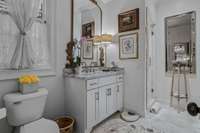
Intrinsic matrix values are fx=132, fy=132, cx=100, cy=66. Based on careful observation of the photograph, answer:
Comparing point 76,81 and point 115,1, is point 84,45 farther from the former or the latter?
point 115,1

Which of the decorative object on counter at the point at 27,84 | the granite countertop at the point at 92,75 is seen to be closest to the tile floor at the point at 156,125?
the granite countertop at the point at 92,75

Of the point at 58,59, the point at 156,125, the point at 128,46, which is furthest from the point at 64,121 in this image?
the point at 128,46

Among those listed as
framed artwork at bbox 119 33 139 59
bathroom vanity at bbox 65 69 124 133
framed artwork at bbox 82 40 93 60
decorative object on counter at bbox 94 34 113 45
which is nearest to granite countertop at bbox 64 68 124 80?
bathroom vanity at bbox 65 69 124 133

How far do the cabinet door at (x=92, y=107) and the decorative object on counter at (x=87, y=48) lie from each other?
88cm

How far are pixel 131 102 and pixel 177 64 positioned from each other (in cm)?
152

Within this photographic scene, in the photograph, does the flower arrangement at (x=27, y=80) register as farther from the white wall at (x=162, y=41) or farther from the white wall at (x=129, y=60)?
the white wall at (x=162, y=41)

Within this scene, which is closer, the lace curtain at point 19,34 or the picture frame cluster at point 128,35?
the lace curtain at point 19,34

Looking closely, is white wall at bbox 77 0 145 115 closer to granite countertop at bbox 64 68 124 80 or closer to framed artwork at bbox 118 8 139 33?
framed artwork at bbox 118 8 139 33

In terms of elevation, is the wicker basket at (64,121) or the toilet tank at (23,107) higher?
the toilet tank at (23,107)

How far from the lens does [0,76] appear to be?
5.01ft

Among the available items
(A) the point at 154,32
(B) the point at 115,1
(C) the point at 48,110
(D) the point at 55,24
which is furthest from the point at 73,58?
→ (A) the point at 154,32

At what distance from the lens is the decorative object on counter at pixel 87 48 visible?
259cm

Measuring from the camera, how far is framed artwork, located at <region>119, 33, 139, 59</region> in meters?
2.65

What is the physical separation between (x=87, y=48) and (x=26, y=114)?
1615mm
